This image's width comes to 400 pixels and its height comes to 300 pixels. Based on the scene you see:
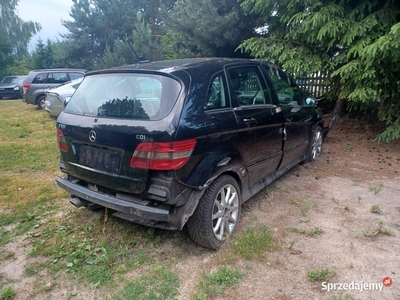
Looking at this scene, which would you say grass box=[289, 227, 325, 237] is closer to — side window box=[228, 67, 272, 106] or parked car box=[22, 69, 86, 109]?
side window box=[228, 67, 272, 106]

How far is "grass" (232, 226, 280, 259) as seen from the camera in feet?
8.95

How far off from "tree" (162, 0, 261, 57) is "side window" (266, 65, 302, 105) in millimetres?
3704

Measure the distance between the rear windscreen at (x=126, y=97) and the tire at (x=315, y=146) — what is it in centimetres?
339

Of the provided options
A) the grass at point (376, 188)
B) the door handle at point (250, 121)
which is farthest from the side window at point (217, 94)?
the grass at point (376, 188)

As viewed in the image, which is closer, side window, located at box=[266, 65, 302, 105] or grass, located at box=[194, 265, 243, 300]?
grass, located at box=[194, 265, 243, 300]

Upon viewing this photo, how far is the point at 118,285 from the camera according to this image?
2.39 metres

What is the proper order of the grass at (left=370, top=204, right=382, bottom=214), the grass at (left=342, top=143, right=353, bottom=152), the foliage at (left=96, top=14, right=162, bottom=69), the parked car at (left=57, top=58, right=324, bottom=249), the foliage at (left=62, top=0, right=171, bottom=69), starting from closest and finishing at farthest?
the parked car at (left=57, top=58, right=324, bottom=249)
the grass at (left=370, top=204, right=382, bottom=214)
the grass at (left=342, top=143, right=353, bottom=152)
the foliage at (left=96, top=14, right=162, bottom=69)
the foliage at (left=62, top=0, right=171, bottom=69)

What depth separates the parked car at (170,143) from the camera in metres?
2.36

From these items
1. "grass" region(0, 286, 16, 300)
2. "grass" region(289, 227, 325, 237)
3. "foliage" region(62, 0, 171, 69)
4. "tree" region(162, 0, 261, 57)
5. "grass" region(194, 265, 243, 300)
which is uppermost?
"foliage" region(62, 0, 171, 69)

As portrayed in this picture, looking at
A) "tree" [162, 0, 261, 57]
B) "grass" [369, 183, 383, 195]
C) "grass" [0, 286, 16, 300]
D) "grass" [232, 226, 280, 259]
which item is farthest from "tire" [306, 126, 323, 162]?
"grass" [0, 286, 16, 300]

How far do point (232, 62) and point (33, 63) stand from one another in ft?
94.9

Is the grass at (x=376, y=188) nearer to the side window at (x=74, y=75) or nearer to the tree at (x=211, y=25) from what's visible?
the tree at (x=211, y=25)

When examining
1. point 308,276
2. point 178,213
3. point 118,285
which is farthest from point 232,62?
point 118,285

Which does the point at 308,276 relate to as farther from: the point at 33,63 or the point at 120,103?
the point at 33,63
